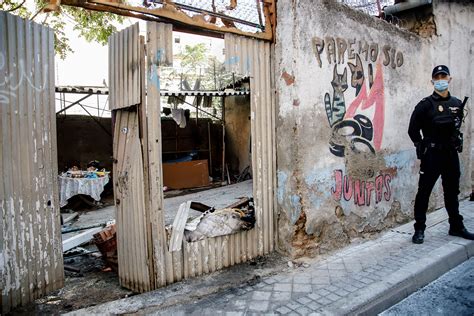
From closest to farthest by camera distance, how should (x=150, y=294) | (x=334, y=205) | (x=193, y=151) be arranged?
1. (x=150, y=294)
2. (x=334, y=205)
3. (x=193, y=151)

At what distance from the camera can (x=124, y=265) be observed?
3.81 m

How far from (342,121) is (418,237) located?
182 cm

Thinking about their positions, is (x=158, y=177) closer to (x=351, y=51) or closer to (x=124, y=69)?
(x=124, y=69)

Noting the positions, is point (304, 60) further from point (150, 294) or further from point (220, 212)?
point (150, 294)

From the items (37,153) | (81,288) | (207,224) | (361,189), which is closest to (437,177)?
(361,189)

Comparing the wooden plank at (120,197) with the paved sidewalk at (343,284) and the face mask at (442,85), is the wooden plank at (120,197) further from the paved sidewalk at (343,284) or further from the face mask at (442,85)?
the face mask at (442,85)

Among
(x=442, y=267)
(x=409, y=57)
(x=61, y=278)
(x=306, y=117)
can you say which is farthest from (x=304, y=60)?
(x=61, y=278)

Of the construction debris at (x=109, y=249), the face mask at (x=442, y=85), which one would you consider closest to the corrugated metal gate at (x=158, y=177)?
the construction debris at (x=109, y=249)

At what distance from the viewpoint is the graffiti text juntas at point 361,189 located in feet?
14.7

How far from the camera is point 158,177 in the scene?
347 centimetres

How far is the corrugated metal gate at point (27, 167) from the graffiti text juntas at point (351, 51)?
117 inches

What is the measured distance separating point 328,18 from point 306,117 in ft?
4.20

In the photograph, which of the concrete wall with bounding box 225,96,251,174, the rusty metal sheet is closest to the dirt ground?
the rusty metal sheet

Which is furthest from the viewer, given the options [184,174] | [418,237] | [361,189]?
[184,174]
